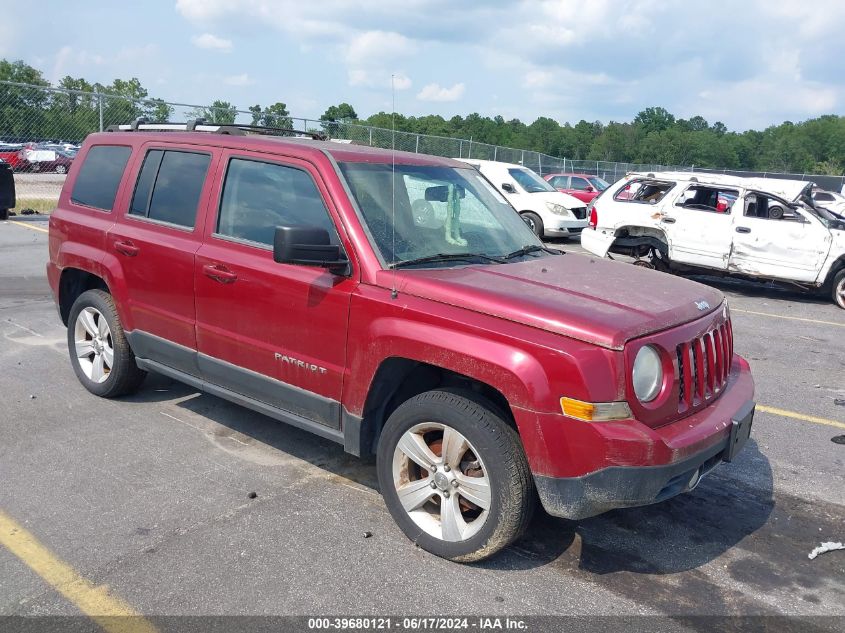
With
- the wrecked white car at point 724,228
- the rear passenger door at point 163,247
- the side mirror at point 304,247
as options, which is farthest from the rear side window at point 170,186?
the wrecked white car at point 724,228

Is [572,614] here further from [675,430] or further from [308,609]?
[308,609]

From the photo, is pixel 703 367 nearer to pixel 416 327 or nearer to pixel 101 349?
pixel 416 327

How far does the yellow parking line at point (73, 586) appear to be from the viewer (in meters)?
2.90

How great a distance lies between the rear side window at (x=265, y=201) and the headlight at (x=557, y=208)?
13.0m

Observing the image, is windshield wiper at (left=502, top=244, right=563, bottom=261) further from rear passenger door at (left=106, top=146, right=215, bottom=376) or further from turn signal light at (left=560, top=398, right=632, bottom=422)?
rear passenger door at (left=106, top=146, right=215, bottom=376)

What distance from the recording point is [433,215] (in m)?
4.28

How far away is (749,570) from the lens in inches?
138

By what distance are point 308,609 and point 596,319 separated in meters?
1.72

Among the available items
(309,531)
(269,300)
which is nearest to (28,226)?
(269,300)

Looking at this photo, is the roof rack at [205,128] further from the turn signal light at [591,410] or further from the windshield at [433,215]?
the turn signal light at [591,410]

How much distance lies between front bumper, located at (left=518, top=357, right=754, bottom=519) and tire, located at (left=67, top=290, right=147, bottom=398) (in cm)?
332

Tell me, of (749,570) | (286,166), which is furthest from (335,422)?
(749,570)

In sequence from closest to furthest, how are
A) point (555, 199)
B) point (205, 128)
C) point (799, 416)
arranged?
point (205, 128) → point (799, 416) → point (555, 199)

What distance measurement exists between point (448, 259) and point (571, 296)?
78 cm
